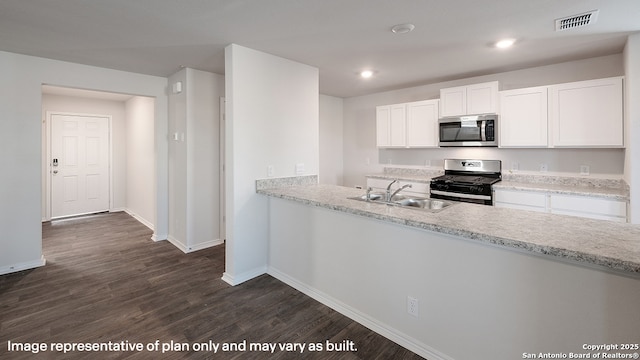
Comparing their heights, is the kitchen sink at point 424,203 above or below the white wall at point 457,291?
above

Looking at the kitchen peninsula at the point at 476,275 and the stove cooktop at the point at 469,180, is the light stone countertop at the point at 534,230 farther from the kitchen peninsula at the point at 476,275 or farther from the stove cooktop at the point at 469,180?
the stove cooktop at the point at 469,180

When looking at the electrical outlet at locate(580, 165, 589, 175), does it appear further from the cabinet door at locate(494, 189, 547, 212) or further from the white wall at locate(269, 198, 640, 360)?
the white wall at locate(269, 198, 640, 360)

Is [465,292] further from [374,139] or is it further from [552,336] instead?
[374,139]

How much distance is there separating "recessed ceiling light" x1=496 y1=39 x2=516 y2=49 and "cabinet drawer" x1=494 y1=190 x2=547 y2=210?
1.63 meters

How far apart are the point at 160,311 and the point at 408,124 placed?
4017 mm

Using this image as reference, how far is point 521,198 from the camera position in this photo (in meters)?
3.50

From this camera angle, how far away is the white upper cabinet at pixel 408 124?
→ 4473 mm

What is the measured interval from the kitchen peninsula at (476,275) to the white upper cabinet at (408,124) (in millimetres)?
2348

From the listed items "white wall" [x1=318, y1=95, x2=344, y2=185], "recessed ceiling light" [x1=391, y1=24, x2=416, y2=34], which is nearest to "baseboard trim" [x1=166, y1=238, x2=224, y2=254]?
"white wall" [x1=318, y1=95, x2=344, y2=185]

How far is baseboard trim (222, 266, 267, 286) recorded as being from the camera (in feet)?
10.1

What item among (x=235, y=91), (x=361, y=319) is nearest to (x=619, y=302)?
(x=361, y=319)

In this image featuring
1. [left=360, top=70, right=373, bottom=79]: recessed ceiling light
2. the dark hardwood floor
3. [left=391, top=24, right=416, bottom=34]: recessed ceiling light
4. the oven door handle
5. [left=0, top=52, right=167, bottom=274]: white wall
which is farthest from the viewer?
[left=360, top=70, right=373, bottom=79]: recessed ceiling light

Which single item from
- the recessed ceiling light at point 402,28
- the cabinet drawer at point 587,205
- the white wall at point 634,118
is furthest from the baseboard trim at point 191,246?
the white wall at point 634,118

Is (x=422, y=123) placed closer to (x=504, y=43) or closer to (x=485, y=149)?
(x=485, y=149)
